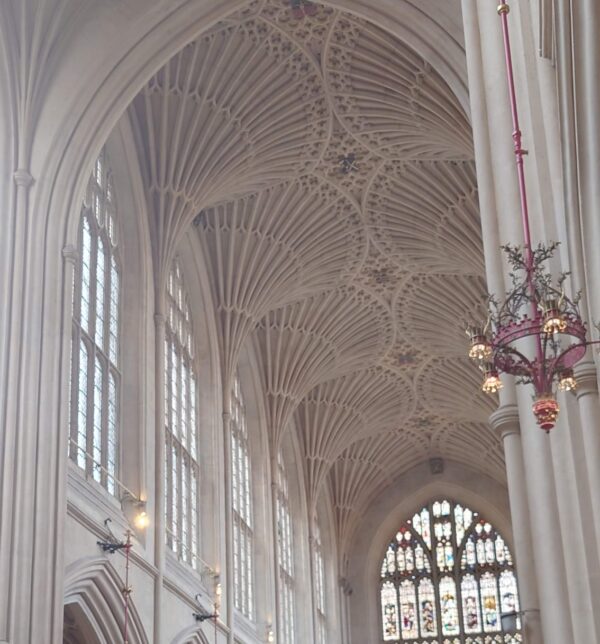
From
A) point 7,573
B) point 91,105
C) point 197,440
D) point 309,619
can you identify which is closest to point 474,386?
point 309,619

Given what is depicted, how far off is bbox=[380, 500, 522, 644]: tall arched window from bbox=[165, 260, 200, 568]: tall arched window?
16291 mm

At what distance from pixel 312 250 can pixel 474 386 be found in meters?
9.43

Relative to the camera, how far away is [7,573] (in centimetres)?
1423

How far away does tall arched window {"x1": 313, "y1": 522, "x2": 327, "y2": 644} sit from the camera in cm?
3441

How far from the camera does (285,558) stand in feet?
102

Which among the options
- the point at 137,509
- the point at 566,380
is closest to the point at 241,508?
the point at 137,509

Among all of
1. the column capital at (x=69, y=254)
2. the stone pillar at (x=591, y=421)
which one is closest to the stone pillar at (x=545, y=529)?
the stone pillar at (x=591, y=421)

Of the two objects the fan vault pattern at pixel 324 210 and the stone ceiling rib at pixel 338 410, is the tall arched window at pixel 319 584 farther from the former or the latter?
the fan vault pattern at pixel 324 210

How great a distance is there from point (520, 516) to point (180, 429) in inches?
526

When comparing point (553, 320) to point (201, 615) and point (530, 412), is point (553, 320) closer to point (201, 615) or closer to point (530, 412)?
point (530, 412)

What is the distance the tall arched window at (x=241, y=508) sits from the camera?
85.8ft

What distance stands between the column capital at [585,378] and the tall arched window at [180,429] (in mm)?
13433

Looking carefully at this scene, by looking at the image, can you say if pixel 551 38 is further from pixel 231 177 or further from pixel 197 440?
pixel 197 440

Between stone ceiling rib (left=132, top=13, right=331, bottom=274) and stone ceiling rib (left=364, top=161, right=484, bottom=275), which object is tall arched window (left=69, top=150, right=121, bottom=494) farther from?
stone ceiling rib (left=364, top=161, right=484, bottom=275)
